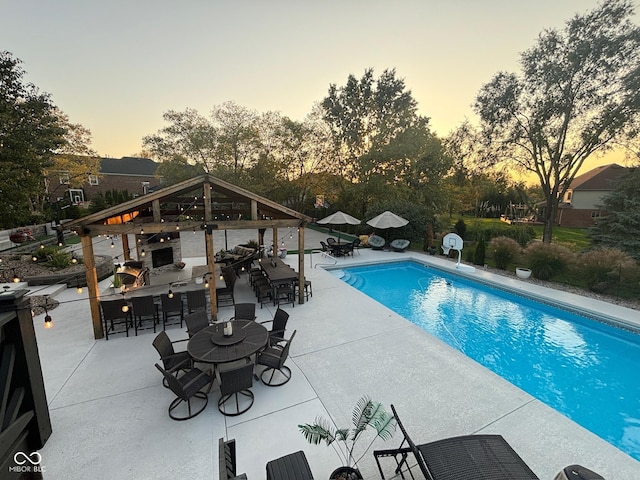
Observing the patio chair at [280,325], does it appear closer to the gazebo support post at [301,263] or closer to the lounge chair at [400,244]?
the gazebo support post at [301,263]

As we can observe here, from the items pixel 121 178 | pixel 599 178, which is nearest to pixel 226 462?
pixel 599 178

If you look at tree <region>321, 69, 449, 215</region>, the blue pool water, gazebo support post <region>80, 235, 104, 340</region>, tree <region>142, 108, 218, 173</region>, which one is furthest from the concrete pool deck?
tree <region>142, 108, 218, 173</region>

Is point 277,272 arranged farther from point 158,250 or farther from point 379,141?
point 379,141

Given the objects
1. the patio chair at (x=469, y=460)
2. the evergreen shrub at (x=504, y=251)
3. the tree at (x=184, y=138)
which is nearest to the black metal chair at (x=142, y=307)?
the patio chair at (x=469, y=460)

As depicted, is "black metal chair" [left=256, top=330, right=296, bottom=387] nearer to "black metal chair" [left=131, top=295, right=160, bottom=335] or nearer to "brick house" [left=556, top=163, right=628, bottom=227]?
"black metal chair" [left=131, top=295, right=160, bottom=335]

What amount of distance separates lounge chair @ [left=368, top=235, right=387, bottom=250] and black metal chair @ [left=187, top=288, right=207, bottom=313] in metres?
11.7

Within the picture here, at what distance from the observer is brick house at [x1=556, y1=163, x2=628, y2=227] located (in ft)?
89.8

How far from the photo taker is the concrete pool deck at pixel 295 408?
341 cm

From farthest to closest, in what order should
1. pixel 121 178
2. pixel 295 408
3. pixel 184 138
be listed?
pixel 121 178, pixel 184 138, pixel 295 408

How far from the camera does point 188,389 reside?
4.07 metres

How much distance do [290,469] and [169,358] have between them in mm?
3189

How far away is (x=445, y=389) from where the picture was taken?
4816 millimetres

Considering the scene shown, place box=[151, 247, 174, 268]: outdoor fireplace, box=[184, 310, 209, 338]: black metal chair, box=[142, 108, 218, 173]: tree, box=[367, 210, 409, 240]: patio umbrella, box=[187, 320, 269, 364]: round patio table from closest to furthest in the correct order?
box=[187, 320, 269, 364]: round patio table → box=[184, 310, 209, 338]: black metal chair → box=[151, 247, 174, 268]: outdoor fireplace → box=[367, 210, 409, 240]: patio umbrella → box=[142, 108, 218, 173]: tree

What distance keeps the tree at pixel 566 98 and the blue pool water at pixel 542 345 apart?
8967 millimetres
